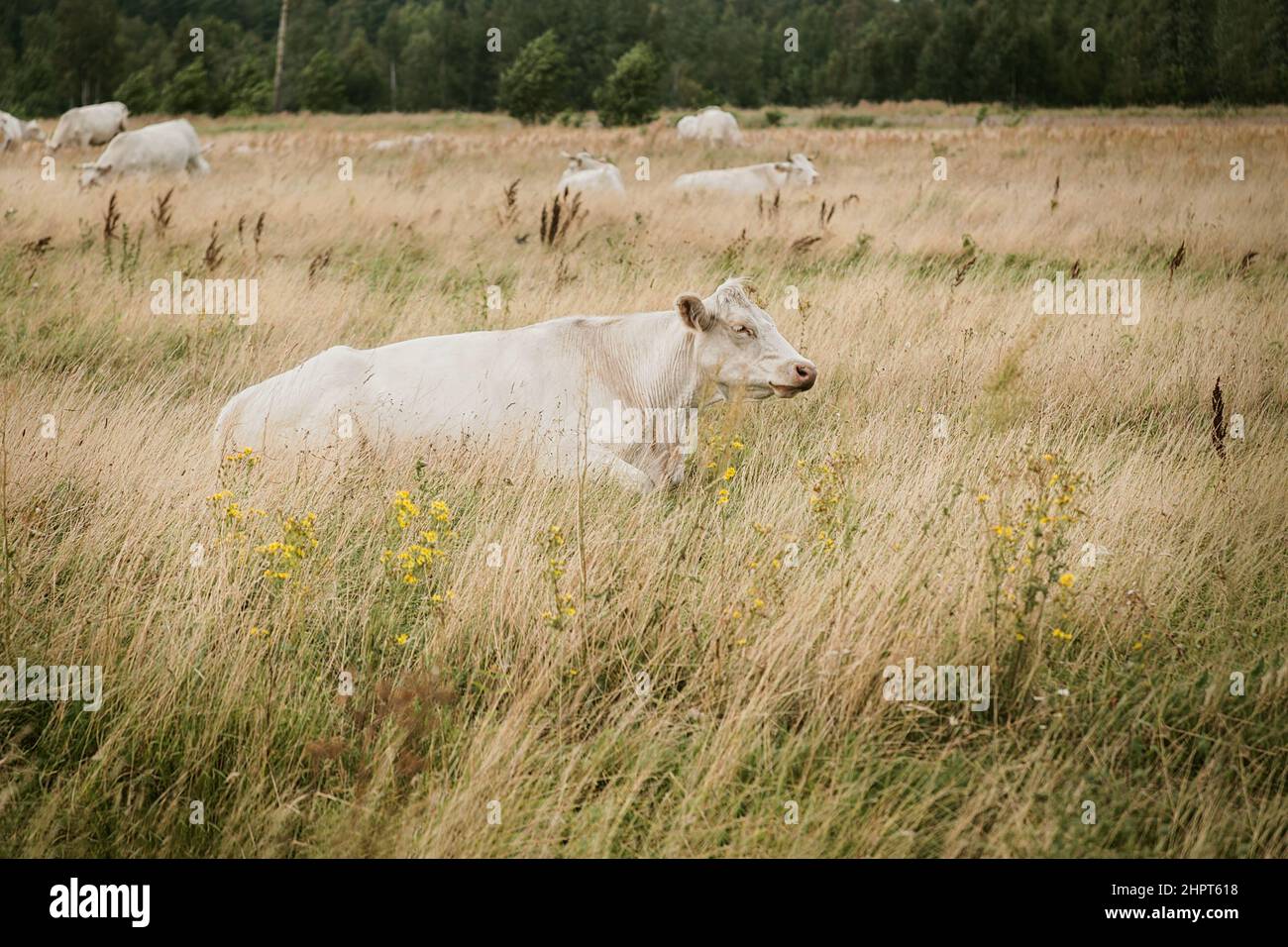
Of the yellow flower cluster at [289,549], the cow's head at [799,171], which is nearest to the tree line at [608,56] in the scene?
the cow's head at [799,171]

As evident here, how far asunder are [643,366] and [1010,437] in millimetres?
2183

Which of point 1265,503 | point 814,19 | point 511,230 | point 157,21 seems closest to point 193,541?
point 1265,503

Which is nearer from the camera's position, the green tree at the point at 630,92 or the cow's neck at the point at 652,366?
the cow's neck at the point at 652,366

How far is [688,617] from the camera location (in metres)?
3.86

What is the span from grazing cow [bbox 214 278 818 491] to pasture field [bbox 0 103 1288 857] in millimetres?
278

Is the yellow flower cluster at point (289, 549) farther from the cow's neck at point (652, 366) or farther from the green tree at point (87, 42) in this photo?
the green tree at point (87, 42)

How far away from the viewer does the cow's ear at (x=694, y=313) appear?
223 inches

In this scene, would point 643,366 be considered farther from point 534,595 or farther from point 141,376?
point 141,376

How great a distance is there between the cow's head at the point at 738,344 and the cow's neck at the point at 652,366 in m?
0.14

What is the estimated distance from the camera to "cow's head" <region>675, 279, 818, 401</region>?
5.75 meters

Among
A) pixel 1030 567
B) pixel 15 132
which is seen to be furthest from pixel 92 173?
pixel 1030 567

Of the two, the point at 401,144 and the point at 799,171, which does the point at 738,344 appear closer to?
the point at 799,171

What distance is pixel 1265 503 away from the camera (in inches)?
199
